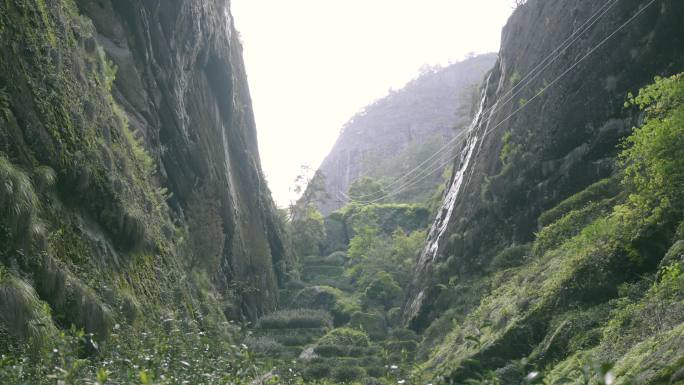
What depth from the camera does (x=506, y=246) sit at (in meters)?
19.8

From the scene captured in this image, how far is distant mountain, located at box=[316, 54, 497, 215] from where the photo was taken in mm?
96062

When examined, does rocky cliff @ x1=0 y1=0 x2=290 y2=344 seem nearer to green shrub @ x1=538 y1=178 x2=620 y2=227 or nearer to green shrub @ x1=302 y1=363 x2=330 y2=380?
green shrub @ x1=302 y1=363 x2=330 y2=380

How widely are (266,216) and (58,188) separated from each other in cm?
2576

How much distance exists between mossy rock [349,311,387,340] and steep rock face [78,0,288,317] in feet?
15.3

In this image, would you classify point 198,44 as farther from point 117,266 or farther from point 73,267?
point 73,267

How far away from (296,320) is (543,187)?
51.6 ft

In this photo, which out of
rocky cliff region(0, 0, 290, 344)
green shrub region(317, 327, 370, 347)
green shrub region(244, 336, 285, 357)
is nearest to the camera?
rocky cliff region(0, 0, 290, 344)

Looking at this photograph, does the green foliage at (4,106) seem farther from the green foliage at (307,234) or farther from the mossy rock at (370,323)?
the green foliage at (307,234)

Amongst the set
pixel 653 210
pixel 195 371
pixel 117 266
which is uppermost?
pixel 117 266

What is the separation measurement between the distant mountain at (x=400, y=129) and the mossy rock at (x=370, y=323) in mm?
54709

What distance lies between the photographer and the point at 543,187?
1848cm

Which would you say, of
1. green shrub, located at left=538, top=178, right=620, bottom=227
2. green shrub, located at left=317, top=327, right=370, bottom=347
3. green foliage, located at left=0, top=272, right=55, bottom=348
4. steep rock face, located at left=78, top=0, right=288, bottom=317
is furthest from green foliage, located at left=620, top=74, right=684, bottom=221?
green shrub, located at left=317, top=327, right=370, bottom=347

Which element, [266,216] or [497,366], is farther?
[266,216]

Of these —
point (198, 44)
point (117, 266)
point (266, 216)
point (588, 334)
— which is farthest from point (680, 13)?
point (266, 216)
